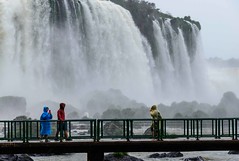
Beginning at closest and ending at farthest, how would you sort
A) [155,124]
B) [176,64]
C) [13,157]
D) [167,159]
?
[155,124] < [13,157] < [167,159] < [176,64]

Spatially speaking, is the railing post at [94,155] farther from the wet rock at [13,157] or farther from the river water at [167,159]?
the river water at [167,159]

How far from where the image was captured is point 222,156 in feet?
135

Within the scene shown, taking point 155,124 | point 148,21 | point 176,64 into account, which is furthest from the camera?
point 176,64

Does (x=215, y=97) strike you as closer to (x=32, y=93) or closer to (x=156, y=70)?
(x=156, y=70)

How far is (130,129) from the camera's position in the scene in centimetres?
2677

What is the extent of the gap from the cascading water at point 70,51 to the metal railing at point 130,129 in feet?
140

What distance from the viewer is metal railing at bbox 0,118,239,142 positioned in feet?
85.4

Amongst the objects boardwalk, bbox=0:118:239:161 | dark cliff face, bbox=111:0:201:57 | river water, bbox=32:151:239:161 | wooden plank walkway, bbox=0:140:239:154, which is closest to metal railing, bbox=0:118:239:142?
boardwalk, bbox=0:118:239:161

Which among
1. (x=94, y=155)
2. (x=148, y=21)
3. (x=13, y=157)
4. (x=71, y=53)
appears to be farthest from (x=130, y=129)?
(x=148, y=21)

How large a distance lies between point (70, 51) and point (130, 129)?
5249cm

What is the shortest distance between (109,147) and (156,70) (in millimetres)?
76877

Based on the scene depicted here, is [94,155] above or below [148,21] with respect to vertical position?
below

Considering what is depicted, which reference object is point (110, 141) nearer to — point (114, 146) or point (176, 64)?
point (114, 146)

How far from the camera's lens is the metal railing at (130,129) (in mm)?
26016
